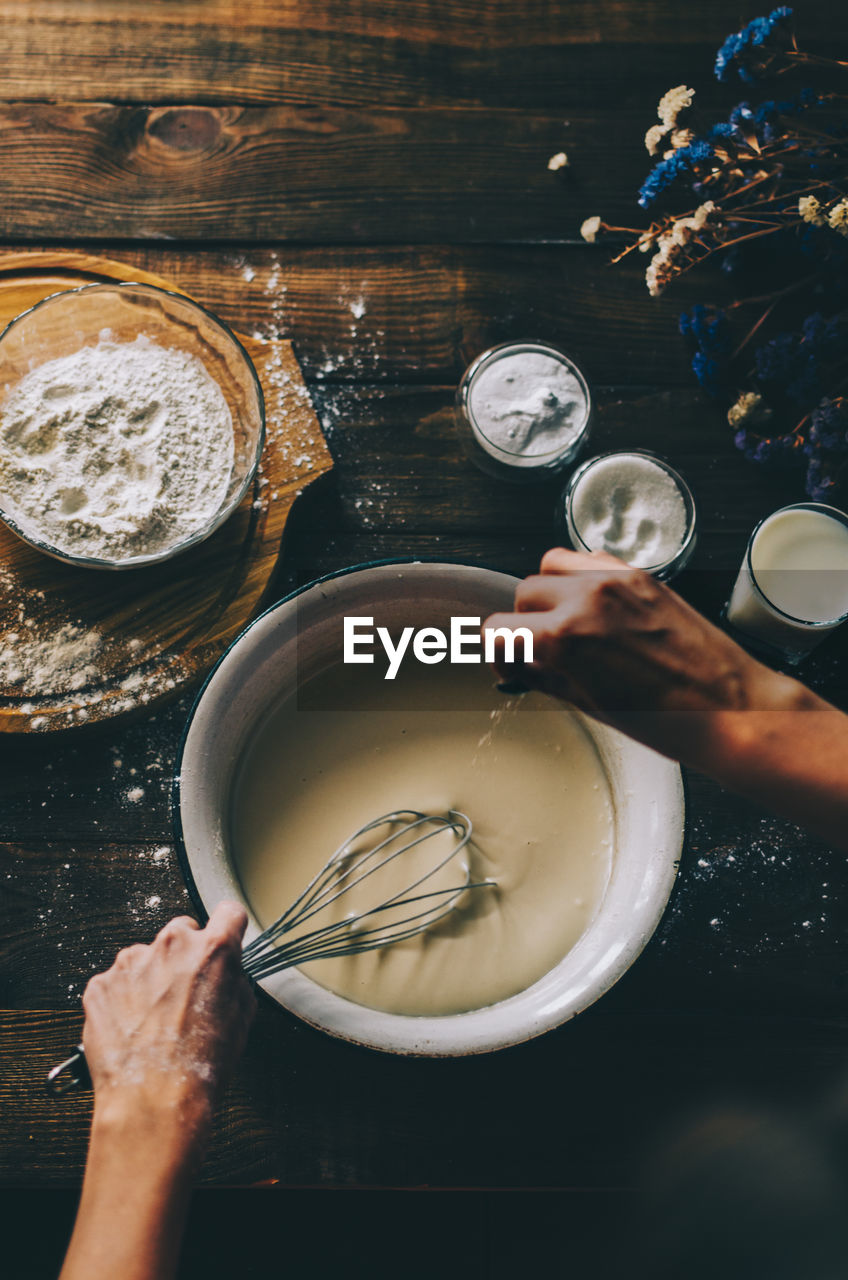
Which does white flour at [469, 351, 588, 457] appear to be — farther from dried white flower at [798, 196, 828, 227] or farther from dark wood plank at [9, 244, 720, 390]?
dried white flower at [798, 196, 828, 227]

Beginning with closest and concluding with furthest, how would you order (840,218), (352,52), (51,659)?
(840,218), (51,659), (352,52)

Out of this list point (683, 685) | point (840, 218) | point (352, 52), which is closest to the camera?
point (683, 685)

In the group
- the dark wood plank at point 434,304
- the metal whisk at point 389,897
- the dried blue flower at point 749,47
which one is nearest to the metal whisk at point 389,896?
the metal whisk at point 389,897

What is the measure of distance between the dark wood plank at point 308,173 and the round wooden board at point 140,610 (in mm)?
148

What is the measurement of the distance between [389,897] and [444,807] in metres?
0.09

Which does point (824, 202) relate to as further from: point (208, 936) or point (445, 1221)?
point (445, 1221)

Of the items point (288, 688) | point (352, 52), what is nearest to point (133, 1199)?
point (288, 688)

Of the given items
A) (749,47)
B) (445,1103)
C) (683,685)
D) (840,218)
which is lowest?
(445,1103)

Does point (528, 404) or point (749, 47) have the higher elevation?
point (749, 47)

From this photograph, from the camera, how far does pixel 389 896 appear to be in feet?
2.43

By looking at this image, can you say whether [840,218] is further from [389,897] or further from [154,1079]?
[154,1079]

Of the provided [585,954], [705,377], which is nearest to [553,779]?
[585,954]

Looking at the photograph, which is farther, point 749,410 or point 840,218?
point 749,410

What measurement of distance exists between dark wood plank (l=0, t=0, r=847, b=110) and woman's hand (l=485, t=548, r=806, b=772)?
0.64 meters
